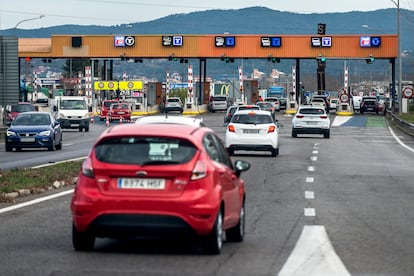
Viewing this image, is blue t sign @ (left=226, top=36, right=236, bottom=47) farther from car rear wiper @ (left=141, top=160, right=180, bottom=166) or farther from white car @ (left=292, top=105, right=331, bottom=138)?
car rear wiper @ (left=141, top=160, right=180, bottom=166)

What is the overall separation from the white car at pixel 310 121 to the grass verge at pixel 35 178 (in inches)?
1100

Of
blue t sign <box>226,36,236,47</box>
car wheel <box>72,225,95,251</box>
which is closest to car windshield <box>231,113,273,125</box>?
car wheel <box>72,225,95,251</box>

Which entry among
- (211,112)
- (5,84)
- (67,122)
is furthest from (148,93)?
(5,84)

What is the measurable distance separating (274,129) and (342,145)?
10.8m

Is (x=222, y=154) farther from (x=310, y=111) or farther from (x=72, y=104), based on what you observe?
(x=72, y=104)

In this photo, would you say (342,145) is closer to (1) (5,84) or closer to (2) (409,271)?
(1) (5,84)

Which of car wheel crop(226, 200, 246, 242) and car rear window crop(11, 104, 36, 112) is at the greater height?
car rear window crop(11, 104, 36, 112)

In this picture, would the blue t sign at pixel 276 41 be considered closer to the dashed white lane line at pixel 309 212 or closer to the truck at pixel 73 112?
the truck at pixel 73 112

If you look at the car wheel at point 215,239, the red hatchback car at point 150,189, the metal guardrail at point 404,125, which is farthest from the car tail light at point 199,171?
the metal guardrail at point 404,125

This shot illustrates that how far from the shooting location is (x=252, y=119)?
36.4 meters

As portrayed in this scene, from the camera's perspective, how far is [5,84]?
2089 inches

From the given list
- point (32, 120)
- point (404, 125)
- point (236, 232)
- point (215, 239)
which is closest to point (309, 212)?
point (236, 232)

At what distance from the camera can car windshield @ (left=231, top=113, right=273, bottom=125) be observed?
36.2 meters

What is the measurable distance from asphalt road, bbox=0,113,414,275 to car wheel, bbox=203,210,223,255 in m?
0.10
